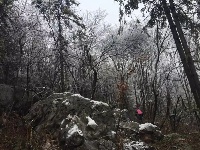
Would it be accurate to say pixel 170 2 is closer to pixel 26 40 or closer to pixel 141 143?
pixel 141 143

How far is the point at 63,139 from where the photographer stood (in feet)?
22.2

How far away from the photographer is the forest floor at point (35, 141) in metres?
6.82

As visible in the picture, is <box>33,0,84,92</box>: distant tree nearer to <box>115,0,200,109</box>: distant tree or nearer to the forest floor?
<box>115,0,200,109</box>: distant tree

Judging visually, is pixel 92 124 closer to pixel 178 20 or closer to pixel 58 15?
pixel 178 20

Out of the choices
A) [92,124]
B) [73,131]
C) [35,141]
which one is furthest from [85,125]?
[35,141]

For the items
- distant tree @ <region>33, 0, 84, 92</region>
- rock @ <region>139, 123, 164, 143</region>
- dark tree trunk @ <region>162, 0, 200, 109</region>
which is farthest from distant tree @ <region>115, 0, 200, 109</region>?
distant tree @ <region>33, 0, 84, 92</region>

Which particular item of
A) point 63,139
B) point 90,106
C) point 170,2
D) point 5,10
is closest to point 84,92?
point 5,10

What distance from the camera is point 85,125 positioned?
285 inches

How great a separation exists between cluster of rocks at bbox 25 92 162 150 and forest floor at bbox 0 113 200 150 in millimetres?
257

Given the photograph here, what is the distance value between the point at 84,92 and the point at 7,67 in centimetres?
464

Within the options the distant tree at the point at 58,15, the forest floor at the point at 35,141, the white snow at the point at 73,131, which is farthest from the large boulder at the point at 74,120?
the distant tree at the point at 58,15

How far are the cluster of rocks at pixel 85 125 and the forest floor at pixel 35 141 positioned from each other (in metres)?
0.26

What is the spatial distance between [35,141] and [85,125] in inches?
51.1

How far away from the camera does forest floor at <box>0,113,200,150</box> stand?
6.82m
